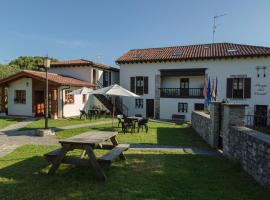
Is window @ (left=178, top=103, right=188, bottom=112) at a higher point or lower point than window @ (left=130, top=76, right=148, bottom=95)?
lower

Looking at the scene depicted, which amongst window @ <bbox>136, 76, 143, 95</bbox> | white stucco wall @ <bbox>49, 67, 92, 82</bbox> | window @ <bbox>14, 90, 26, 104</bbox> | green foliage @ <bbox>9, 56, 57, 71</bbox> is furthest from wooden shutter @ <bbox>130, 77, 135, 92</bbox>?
green foliage @ <bbox>9, 56, 57, 71</bbox>

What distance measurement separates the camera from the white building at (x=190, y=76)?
66.6 ft

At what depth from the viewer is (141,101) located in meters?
24.0

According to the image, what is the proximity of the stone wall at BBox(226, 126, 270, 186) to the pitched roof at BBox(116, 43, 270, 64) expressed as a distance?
16.1m

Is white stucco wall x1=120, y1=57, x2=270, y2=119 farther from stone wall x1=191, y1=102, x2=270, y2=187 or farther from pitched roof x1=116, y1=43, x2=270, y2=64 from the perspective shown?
stone wall x1=191, y1=102, x2=270, y2=187

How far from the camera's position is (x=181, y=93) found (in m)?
22.5

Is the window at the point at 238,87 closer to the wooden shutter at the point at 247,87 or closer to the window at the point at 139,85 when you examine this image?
the wooden shutter at the point at 247,87

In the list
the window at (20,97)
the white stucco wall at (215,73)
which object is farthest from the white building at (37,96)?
the white stucco wall at (215,73)

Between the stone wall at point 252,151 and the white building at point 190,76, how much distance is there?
1538 cm

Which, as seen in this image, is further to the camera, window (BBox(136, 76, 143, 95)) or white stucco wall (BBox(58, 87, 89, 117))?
window (BBox(136, 76, 143, 95))

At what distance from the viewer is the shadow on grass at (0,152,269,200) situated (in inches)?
166

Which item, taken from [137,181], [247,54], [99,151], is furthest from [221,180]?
[247,54]

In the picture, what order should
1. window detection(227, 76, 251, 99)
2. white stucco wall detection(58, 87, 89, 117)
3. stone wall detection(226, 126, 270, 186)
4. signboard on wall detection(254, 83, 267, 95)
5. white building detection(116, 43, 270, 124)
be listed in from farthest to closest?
window detection(227, 76, 251, 99) → white building detection(116, 43, 270, 124) → signboard on wall detection(254, 83, 267, 95) → white stucco wall detection(58, 87, 89, 117) → stone wall detection(226, 126, 270, 186)

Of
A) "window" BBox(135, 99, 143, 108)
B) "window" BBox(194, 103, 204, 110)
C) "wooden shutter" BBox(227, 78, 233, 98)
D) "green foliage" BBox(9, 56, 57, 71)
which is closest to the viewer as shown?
"wooden shutter" BBox(227, 78, 233, 98)
